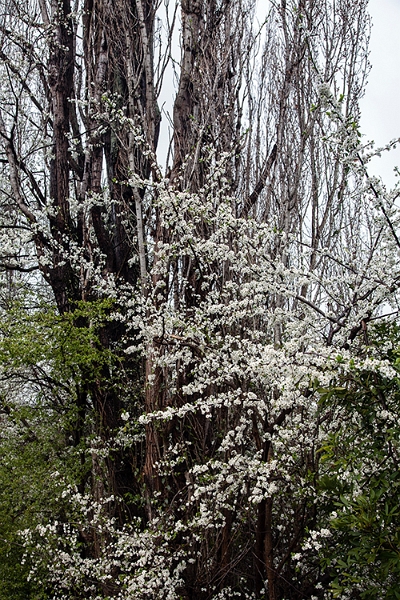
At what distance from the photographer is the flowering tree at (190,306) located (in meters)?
3.92

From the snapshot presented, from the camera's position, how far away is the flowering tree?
3.92 metres

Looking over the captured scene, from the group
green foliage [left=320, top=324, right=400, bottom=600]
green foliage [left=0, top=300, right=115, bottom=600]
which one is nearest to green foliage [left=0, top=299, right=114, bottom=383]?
green foliage [left=0, top=300, right=115, bottom=600]

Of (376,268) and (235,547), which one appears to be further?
(235,547)

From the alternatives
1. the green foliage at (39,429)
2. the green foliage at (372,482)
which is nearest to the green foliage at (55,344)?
the green foliage at (39,429)

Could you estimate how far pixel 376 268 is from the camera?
12.0 ft

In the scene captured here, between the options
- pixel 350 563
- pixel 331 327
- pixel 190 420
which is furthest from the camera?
pixel 190 420

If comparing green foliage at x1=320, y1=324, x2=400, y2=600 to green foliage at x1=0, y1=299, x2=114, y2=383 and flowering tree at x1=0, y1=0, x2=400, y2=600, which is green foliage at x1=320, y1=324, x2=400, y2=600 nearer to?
flowering tree at x1=0, y1=0, x2=400, y2=600

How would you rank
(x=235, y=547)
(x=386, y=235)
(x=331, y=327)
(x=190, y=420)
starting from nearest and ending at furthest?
(x=386, y=235)
(x=331, y=327)
(x=235, y=547)
(x=190, y=420)

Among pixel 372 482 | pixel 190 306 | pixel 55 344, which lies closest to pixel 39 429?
pixel 55 344

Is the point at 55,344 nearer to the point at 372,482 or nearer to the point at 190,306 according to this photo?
the point at 190,306

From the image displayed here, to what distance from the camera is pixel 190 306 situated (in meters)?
5.79

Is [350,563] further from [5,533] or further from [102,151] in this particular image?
[102,151]

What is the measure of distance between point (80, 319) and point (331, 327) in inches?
137

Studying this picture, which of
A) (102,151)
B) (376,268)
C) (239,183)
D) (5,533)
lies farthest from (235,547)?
(102,151)
